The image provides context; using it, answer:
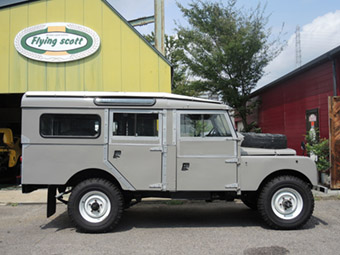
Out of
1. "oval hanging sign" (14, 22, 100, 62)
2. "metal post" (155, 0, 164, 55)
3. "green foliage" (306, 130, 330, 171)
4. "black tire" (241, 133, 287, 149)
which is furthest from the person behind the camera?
"metal post" (155, 0, 164, 55)

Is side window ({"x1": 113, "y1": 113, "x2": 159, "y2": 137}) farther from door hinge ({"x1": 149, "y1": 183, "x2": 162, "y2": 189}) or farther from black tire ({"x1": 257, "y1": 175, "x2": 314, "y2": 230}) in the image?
black tire ({"x1": 257, "y1": 175, "x2": 314, "y2": 230})

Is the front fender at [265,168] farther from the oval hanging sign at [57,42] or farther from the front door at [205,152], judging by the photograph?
the oval hanging sign at [57,42]

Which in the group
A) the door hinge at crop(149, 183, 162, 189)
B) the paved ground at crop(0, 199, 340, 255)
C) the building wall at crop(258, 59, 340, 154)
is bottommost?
the paved ground at crop(0, 199, 340, 255)

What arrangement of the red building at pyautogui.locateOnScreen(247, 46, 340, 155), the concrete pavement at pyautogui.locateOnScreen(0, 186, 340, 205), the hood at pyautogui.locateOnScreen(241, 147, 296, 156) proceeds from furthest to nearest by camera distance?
the red building at pyautogui.locateOnScreen(247, 46, 340, 155) → the concrete pavement at pyautogui.locateOnScreen(0, 186, 340, 205) → the hood at pyautogui.locateOnScreen(241, 147, 296, 156)

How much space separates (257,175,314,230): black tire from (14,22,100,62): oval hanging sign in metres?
5.86

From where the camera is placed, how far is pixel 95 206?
5.14 meters

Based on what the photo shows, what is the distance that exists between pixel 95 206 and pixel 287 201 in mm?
3417

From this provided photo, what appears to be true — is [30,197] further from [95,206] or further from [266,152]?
[266,152]

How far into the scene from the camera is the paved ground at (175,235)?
4387 millimetres

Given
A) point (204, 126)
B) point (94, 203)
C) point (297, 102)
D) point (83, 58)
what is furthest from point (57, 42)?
point (297, 102)

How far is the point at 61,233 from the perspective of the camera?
522cm

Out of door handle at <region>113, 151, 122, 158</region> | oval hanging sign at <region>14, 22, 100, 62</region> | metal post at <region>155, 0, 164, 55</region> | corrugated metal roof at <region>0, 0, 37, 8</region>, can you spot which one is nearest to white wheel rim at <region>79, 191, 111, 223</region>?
door handle at <region>113, 151, 122, 158</region>

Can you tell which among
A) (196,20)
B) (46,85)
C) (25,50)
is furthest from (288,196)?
(196,20)

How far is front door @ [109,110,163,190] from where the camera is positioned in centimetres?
521
